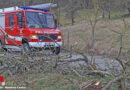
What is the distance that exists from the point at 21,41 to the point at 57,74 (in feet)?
23.2

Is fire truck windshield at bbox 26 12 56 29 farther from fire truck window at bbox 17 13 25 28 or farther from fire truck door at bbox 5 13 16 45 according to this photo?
fire truck door at bbox 5 13 16 45

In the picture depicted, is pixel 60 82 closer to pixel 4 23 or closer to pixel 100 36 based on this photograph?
pixel 4 23

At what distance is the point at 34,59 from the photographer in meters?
6.18

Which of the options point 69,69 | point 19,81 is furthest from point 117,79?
point 19,81

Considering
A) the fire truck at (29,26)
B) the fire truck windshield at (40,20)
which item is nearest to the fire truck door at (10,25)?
the fire truck at (29,26)

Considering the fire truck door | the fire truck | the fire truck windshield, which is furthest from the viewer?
the fire truck door

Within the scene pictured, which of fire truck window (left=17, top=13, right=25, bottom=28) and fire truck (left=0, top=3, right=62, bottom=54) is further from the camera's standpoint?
fire truck window (left=17, top=13, right=25, bottom=28)

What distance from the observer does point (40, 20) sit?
12.8m

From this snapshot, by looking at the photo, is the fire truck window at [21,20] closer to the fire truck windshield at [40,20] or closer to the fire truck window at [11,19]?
the fire truck windshield at [40,20]

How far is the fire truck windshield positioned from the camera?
12389mm

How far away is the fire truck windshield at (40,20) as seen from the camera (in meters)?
12.4

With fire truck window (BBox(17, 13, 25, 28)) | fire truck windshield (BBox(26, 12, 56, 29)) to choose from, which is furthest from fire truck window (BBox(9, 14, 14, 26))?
fire truck windshield (BBox(26, 12, 56, 29))

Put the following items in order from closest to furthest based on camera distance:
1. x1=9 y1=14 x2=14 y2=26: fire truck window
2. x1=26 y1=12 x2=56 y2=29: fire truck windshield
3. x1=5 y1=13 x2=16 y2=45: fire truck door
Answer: x1=26 y1=12 x2=56 y2=29: fire truck windshield, x1=5 y1=13 x2=16 y2=45: fire truck door, x1=9 y1=14 x2=14 y2=26: fire truck window

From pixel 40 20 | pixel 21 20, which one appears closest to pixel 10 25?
pixel 21 20
